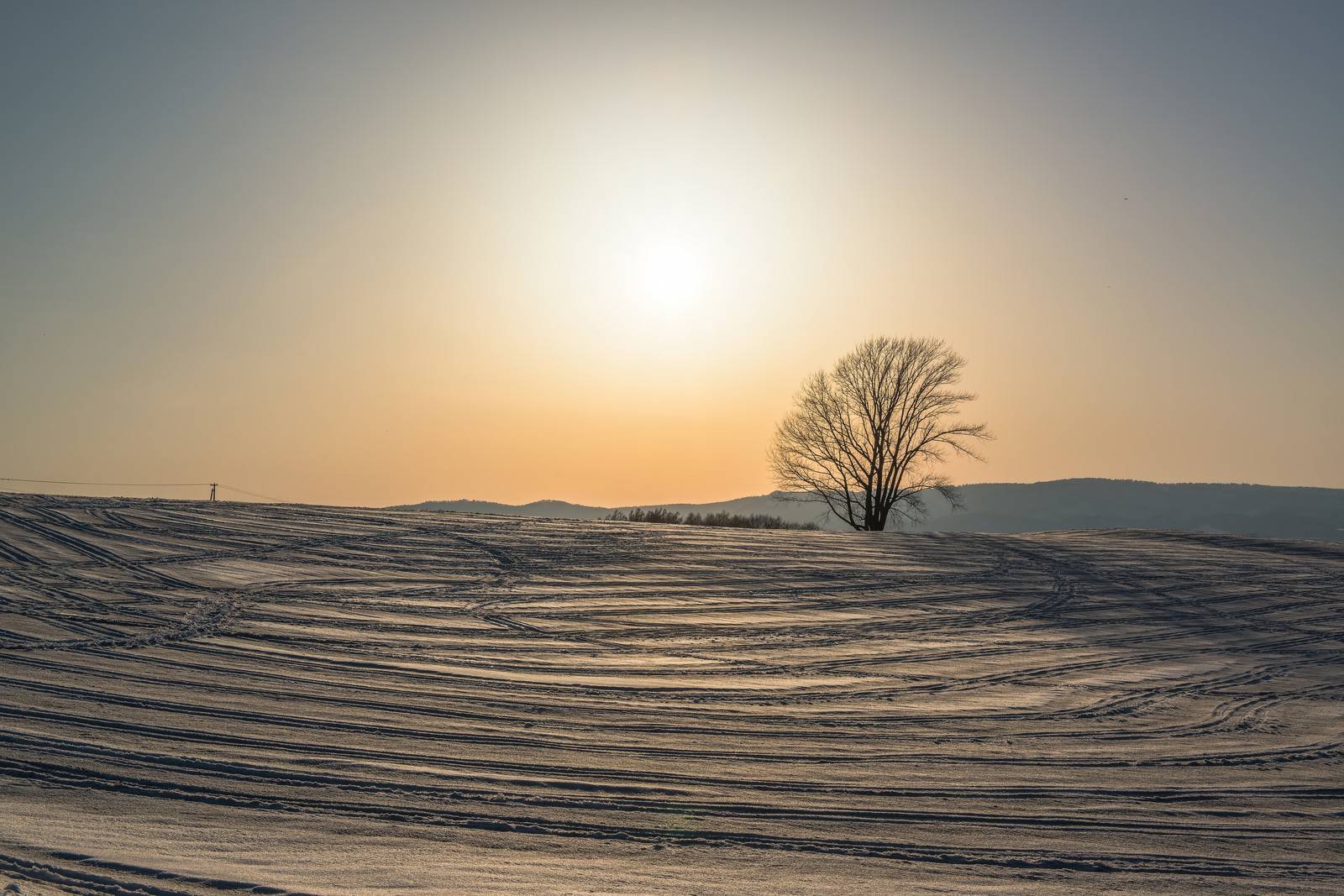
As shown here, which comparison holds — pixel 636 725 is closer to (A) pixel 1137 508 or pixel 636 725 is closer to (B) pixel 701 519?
(B) pixel 701 519

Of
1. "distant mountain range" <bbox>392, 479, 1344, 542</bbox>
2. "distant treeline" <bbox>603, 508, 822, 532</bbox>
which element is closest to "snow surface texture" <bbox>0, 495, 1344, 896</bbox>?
"distant treeline" <bbox>603, 508, 822, 532</bbox>

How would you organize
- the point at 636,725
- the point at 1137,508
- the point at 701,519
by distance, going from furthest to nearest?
the point at 1137,508
the point at 701,519
the point at 636,725

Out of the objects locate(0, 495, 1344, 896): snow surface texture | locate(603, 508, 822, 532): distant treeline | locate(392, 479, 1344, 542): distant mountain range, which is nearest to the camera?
locate(0, 495, 1344, 896): snow surface texture

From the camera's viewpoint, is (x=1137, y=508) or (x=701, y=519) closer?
(x=701, y=519)

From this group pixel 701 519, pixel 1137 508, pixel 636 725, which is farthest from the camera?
pixel 1137 508

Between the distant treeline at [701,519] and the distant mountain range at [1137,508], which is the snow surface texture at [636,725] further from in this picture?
the distant mountain range at [1137,508]

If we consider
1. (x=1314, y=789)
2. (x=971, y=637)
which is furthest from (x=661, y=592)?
(x=1314, y=789)

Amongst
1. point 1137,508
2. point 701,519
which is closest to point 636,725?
point 701,519

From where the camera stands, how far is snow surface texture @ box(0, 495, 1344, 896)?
17.2ft

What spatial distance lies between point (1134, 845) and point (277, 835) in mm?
5174

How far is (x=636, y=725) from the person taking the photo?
8086 millimetres

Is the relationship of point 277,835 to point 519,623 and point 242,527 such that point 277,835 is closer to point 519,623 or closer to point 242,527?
point 519,623

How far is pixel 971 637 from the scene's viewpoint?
41.9 ft

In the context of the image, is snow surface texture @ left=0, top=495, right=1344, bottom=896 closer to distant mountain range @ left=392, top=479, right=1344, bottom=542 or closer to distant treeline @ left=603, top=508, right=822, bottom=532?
distant treeline @ left=603, top=508, right=822, bottom=532
